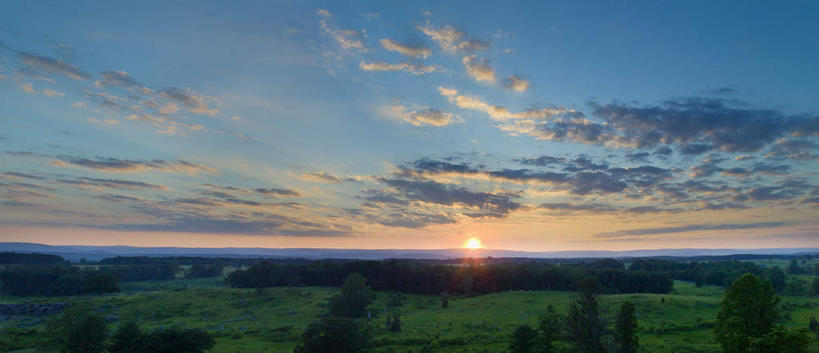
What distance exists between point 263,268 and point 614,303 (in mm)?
142931

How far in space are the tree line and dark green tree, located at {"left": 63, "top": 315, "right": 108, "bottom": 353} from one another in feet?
347

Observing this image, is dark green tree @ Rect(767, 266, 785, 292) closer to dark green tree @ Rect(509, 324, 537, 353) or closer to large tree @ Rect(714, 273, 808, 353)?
large tree @ Rect(714, 273, 808, 353)

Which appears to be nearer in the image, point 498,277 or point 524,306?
point 524,306

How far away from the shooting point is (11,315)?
115 meters

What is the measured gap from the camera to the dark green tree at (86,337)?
61.0 metres

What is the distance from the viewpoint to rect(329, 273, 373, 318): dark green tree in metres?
101

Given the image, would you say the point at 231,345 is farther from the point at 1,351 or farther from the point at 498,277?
the point at 498,277

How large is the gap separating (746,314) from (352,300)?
282 ft

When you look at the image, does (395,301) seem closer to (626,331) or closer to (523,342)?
(523,342)

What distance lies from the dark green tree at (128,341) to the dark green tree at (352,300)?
50119 millimetres

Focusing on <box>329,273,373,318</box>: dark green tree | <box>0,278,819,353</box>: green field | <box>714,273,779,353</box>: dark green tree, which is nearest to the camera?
<box>714,273,779,353</box>: dark green tree

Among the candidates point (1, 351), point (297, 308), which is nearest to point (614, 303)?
point (297, 308)

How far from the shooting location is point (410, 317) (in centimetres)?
10831

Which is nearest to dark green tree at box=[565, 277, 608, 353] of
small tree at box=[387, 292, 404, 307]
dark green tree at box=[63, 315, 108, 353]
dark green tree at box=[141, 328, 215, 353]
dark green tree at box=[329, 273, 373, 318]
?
dark green tree at box=[141, 328, 215, 353]
